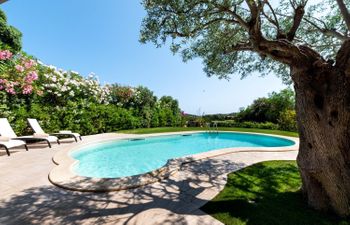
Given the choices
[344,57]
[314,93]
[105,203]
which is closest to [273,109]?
[314,93]

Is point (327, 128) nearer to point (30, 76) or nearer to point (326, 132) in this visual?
point (326, 132)

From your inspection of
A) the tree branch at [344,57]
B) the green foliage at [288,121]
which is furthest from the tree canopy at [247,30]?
the green foliage at [288,121]

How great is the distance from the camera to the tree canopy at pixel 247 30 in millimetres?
3822

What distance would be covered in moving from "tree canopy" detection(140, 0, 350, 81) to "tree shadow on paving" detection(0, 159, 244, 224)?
3.47 m

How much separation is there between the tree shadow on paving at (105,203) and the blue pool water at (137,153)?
99.0 inches

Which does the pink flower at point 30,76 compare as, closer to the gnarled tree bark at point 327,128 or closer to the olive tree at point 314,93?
the olive tree at point 314,93

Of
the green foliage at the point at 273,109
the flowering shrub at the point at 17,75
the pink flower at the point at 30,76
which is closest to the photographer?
the flowering shrub at the point at 17,75

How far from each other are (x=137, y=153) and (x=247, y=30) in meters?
8.53

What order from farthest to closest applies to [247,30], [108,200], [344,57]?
[247,30], [108,200], [344,57]

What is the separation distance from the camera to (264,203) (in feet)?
12.3

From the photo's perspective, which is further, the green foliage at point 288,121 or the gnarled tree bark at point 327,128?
the green foliage at point 288,121

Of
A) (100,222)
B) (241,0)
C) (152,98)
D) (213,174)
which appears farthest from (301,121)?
(152,98)

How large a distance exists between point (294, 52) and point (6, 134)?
11019mm

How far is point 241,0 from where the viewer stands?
16.3ft
